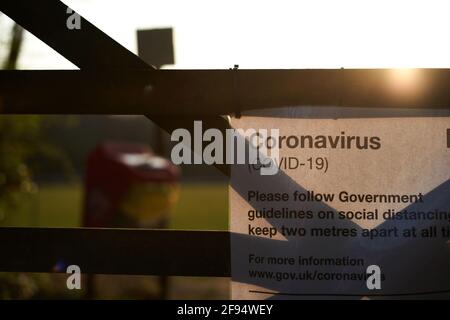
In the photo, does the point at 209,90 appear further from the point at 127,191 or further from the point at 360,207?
the point at 127,191

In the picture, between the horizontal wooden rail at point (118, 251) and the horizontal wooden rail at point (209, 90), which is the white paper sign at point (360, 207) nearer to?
the horizontal wooden rail at point (209, 90)

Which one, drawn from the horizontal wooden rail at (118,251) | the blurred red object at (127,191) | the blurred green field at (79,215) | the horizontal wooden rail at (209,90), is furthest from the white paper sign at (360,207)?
the blurred green field at (79,215)

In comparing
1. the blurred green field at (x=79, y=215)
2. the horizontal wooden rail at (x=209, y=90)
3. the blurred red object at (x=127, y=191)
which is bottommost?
the horizontal wooden rail at (x=209, y=90)

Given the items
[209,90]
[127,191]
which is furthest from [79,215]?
[209,90]

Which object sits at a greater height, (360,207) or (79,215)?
(79,215)

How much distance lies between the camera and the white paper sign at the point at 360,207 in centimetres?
247

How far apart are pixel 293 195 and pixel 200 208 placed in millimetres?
28343

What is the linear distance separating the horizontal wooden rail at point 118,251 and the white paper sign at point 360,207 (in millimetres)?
281

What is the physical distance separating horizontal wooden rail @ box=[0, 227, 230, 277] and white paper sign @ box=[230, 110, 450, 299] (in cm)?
28

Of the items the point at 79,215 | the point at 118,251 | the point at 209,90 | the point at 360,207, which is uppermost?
the point at 79,215

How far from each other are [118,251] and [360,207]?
0.94 metres

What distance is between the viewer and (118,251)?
270 cm

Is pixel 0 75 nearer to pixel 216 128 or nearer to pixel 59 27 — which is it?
pixel 59 27
